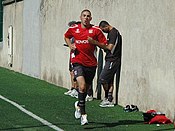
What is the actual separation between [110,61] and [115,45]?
397 millimetres

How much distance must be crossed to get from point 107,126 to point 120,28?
12.4 ft

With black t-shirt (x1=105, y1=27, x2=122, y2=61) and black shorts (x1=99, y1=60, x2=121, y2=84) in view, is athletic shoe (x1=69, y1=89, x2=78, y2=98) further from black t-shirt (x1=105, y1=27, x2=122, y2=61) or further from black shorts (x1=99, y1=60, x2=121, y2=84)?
black t-shirt (x1=105, y1=27, x2=122, y2=61)

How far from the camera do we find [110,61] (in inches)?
547

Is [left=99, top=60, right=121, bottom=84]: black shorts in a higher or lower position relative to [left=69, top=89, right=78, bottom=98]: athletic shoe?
higher

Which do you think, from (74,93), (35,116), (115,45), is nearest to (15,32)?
(74,93)

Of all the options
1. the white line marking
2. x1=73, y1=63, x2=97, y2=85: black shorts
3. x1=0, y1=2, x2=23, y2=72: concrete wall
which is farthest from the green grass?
x1=0, y1=2, x2=23, y2=72: concrete wall

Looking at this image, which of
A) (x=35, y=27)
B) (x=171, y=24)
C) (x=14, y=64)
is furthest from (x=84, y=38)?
(x=14, y=64)

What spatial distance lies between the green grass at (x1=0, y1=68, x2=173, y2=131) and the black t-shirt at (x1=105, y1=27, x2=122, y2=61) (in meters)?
1.12

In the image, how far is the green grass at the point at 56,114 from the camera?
10.8 m

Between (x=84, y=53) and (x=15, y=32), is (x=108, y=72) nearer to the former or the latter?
(x=84, y=53)

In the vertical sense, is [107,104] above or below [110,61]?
below

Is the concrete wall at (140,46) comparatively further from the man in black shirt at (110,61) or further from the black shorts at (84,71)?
the black shorts at (84,71)

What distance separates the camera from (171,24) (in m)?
11.5

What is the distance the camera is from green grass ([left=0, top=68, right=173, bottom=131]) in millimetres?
10797
